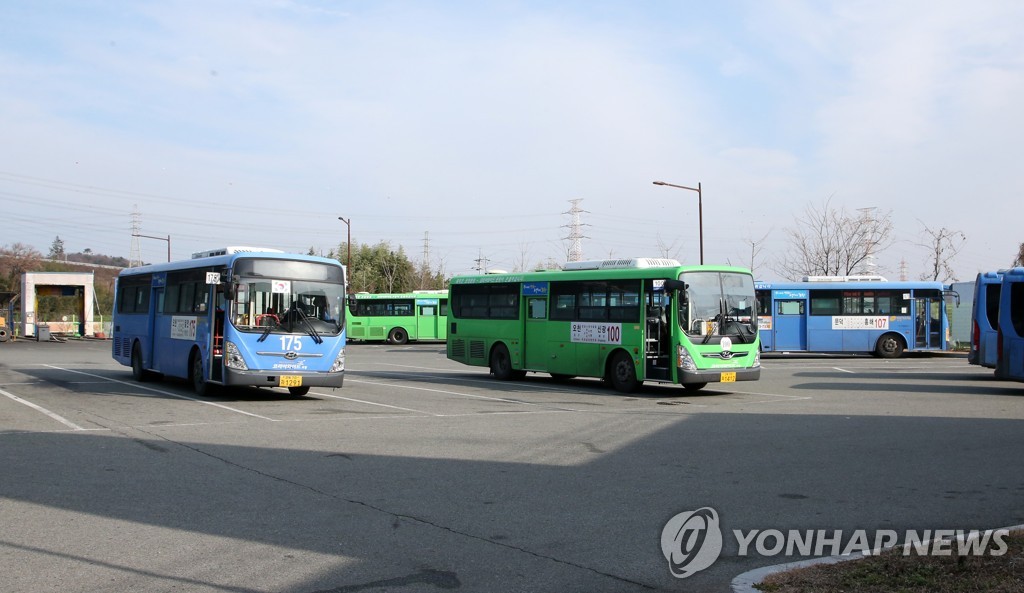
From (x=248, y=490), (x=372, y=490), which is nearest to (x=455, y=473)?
(x=372, y=490)

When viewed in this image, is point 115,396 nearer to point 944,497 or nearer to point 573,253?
point 944,497

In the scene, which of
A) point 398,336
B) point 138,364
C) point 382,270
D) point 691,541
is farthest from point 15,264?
point 691,541

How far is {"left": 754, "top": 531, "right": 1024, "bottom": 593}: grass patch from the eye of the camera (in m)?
5.40

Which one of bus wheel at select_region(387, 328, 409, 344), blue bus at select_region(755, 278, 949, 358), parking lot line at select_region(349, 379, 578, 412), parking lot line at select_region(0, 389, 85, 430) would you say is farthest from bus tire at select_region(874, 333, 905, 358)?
parking lot line at select_region(0, 389, 85, 430)

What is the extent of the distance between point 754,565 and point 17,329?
59833mm

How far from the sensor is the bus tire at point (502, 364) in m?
24.3

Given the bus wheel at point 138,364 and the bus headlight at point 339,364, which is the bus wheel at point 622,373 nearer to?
the bus headlight at point 339,364

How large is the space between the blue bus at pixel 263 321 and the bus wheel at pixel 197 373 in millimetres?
20

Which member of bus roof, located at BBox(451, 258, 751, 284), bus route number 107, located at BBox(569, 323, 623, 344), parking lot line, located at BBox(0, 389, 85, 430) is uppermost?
bus roof, located at BBox(451, 258, 751, 284)

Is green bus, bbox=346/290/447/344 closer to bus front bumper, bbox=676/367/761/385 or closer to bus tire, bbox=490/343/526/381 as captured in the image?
bus tire, bbox=490/343/526/381

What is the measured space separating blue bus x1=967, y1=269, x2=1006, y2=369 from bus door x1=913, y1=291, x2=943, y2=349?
11580mm

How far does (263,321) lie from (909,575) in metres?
13.9

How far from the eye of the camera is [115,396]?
61.5 ft

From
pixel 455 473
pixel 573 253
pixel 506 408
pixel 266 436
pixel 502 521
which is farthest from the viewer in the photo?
pixel 573 253
